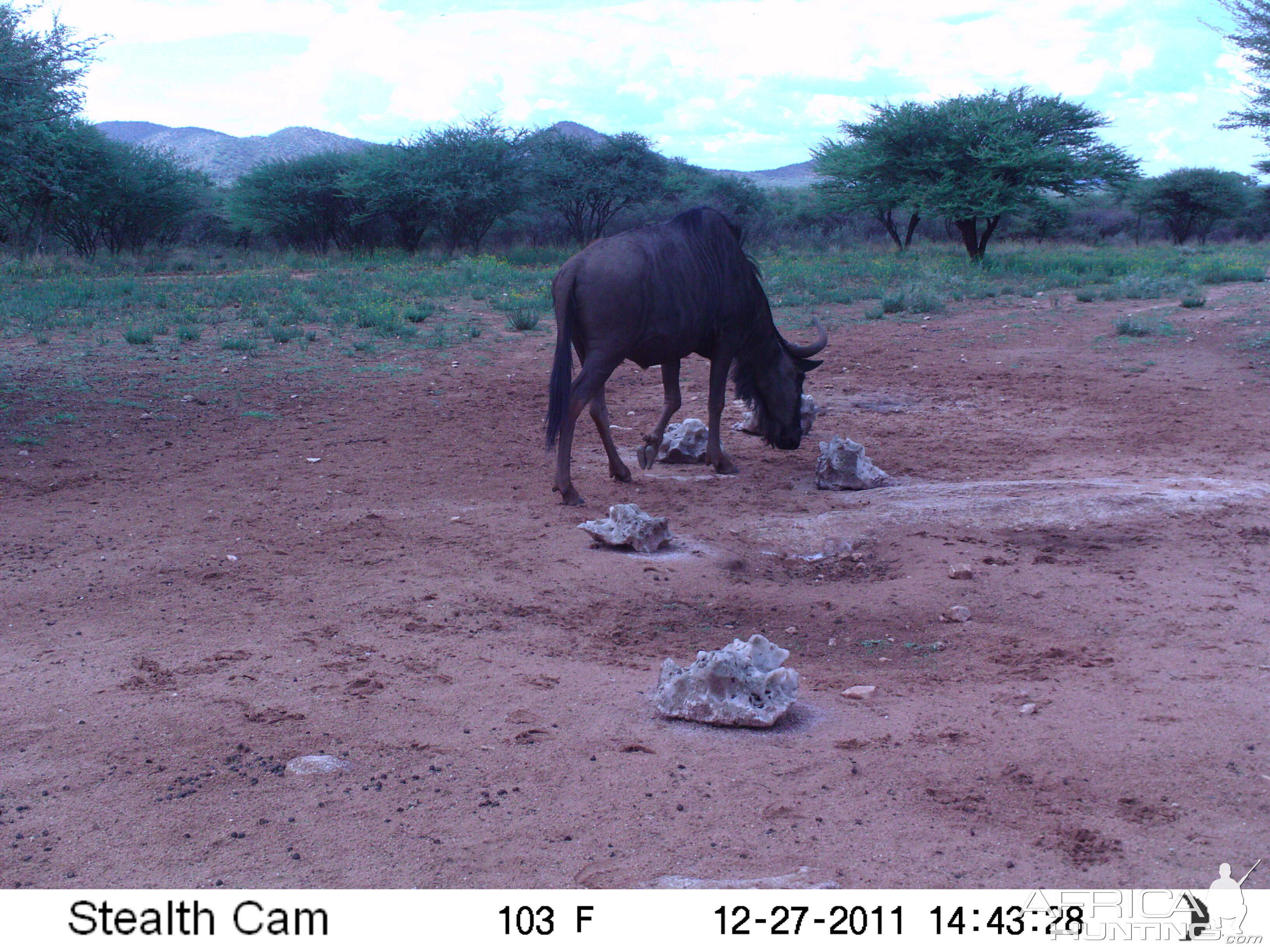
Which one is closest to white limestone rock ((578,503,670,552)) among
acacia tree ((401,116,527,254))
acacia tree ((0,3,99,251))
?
acacia tree ((0,3,99,251))

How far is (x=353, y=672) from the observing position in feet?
12.8

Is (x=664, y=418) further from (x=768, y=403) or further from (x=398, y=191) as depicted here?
(x=398, y=191)

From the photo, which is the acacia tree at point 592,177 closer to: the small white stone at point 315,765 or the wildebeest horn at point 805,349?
the wildebeest horn at point 805,349

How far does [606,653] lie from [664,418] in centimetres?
357

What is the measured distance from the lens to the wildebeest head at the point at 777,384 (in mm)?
7715

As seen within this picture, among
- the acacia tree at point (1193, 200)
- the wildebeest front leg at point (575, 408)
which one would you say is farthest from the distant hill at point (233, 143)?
the wildebeest front leg at point (575, 408)

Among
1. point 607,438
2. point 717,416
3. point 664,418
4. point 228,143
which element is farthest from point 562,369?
point 228,143

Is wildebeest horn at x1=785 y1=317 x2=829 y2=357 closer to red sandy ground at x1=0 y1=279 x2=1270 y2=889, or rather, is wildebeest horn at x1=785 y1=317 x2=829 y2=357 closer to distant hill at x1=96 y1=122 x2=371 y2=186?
red sandy ground at x1=0 y1=279 x2=1270 y2=889

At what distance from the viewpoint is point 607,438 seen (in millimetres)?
6891

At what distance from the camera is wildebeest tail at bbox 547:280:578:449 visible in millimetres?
6508

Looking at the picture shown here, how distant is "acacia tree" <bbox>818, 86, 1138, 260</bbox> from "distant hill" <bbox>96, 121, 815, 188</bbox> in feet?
172

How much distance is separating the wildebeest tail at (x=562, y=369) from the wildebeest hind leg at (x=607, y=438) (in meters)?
0.23

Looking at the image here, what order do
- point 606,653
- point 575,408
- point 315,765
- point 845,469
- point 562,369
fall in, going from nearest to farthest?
1. point 315,765
2. point 606,653
3. point 562,369
4. point 575,408
5. point 845,469

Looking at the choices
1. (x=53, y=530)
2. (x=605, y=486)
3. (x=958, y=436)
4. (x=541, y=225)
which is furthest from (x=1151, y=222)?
(x=53, y=530)
